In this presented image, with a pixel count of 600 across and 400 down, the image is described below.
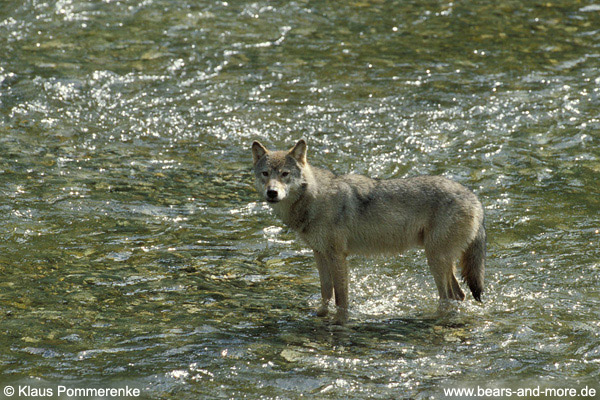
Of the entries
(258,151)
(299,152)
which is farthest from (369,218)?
(258,151)

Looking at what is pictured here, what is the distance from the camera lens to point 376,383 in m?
6.54

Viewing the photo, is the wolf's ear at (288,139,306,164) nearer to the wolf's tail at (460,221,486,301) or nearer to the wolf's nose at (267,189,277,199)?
the wolf's nose at (267,189,277,199)

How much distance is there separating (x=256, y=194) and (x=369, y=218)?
353cm

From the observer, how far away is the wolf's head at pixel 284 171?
26.3 ft

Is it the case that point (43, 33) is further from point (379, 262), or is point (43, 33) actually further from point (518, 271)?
point (518, 271)

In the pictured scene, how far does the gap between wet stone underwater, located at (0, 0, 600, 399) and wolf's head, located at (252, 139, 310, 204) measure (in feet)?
4.57

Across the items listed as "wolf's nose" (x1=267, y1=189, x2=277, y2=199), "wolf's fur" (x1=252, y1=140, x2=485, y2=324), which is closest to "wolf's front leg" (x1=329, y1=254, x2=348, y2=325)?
"wolf's fur" (x1=252, y1=140, x2=485, y2=324)

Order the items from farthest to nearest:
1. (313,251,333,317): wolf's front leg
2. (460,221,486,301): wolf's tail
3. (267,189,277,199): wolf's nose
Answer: (313,251,333,317): wolf's front leg < (460,221,486,301): wolf's tail < (267,189,277,199): wolf's nose

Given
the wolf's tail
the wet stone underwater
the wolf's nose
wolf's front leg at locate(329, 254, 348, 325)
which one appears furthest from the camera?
the wolf's tail

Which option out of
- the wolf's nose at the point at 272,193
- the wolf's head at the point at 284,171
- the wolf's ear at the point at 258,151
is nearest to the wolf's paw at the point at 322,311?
the wolf's head at the point at 284,171

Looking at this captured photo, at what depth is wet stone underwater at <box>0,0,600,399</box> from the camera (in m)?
6.94

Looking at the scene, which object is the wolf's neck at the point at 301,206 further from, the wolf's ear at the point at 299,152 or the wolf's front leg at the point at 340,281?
the wolf's front leg at the point at 340,281

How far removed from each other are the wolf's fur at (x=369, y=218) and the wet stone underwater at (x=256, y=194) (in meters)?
0.51

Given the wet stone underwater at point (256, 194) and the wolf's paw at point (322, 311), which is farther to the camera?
the wolf's paw at point (322, 311)
